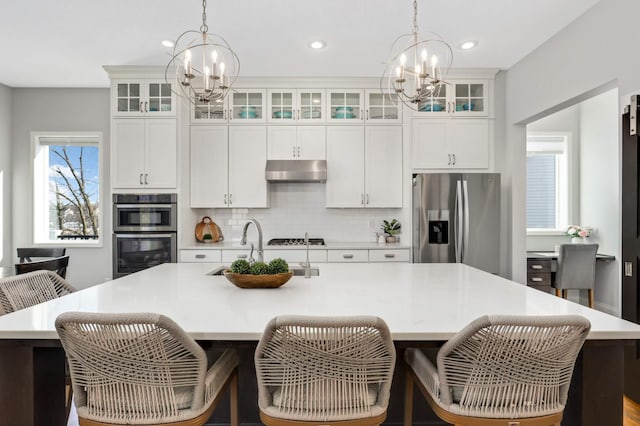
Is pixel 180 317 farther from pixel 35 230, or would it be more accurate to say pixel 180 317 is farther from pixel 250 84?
pixel 35 230

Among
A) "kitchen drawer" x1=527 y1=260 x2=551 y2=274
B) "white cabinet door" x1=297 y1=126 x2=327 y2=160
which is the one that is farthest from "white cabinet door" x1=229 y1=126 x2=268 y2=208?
"kitchen drawer" x1=527 y1=260 x2=551 y2=274

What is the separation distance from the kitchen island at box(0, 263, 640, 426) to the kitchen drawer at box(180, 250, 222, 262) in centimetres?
197

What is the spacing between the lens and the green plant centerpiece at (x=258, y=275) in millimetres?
1869

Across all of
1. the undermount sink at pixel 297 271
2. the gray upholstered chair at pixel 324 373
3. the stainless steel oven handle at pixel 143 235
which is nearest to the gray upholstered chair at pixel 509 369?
the gray upholstered chair at pixel 324 373

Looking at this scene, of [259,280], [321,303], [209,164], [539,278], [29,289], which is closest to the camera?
[321,303]

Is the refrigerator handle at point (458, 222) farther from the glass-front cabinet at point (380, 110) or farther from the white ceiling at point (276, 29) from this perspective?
the white ceiling at point (276, 29)

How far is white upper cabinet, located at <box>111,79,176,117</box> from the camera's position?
4039 millimetres

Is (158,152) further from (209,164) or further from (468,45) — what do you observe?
(468,45)

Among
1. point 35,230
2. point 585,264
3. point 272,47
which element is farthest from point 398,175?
point 35,230

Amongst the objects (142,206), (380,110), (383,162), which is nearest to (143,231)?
(142,206)

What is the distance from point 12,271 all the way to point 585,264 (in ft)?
17.7

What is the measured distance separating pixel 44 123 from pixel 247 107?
2.58 metres

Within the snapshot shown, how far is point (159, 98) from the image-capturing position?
4055 mm

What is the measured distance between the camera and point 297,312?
144 centimetres
